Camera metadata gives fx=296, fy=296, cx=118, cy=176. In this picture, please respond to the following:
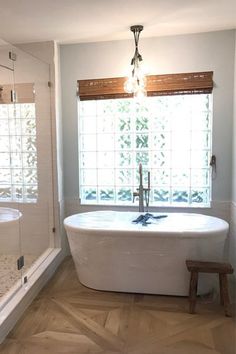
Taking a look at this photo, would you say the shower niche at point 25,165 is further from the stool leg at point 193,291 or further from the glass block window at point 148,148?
the stool leg at point 193,291

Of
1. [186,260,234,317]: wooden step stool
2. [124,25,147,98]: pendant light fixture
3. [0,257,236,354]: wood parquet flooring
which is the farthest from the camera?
[124,25,147,98]: pendant light fixture

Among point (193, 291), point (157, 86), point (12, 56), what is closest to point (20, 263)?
point (193, 291)

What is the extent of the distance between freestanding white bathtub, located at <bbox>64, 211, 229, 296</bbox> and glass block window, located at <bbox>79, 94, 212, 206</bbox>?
0.61 m

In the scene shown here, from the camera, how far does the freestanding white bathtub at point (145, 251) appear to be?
2482 millimetres

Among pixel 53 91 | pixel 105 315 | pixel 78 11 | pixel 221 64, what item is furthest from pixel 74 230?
pixel 221 64

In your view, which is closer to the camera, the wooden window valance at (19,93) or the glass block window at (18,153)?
the wooden window valance at (19,93)

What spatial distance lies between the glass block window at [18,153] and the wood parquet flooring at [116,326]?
115 centimetres

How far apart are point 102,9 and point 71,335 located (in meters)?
2.47

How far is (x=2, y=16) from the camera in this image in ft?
7.93

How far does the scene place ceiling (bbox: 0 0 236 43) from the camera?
224 centimetres

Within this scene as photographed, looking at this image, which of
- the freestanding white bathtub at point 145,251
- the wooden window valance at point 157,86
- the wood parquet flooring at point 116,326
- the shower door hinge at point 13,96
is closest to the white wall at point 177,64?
the wooden window valance at point 157,86

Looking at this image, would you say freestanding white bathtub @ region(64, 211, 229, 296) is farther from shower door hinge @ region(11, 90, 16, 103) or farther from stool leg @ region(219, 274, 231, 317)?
shower door hinge @ region(11, 90, 16, 103)

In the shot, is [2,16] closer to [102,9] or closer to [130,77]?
[102,9]

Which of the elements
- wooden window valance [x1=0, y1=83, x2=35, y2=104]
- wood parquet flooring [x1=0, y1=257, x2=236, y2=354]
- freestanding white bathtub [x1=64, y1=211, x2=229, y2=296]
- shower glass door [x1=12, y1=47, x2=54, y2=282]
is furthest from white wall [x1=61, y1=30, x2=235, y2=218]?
wood parquet flooring [x1=0, y1=257, x2=236, y2=354]
